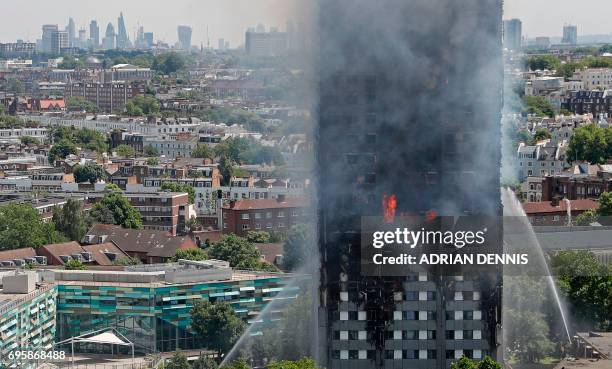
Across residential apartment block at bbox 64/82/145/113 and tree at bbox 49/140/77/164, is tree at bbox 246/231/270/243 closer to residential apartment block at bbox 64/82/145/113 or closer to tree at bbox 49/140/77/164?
tree at bbox 49/140/77/164

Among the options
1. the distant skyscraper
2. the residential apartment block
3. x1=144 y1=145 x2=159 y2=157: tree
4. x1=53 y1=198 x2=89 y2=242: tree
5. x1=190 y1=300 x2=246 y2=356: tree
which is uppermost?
the distant skyscraper

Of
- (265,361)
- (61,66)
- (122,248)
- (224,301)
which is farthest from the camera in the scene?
(61,66)

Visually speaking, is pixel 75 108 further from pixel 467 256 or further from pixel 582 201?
pixel 467 256

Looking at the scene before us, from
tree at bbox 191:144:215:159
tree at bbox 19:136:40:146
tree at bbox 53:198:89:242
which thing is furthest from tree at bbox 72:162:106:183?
tree at bbox 19:136:40:146

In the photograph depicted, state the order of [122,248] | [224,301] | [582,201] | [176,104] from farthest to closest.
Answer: [176,104], [582,201], [122,248], [224,301]

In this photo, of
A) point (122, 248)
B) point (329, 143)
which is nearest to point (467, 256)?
point (329, 143)

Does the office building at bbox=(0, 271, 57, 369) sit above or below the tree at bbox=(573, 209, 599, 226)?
below

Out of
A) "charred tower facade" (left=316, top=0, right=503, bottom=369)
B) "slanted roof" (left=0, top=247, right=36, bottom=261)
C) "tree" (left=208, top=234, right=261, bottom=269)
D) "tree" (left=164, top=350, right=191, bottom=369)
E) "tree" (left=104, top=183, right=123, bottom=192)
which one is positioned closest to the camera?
"charred tower facade" (left=316, top=0, right=503, bottom=369)

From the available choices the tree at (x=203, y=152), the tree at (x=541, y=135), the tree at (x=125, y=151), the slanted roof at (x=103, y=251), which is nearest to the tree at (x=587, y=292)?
the slanted roof at (x=103, y=251)

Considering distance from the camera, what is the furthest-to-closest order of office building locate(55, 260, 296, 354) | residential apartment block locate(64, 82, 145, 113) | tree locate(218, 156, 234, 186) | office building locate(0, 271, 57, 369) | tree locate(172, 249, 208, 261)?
residential apartment block locate(64, 82, 145, 113) → tree locate(218, 156, 234, 186) → tree locate(172, 249, 208, 261) → office building locate(55, 260, 296, 354) → office building locate(0, 271, 57, 369)
